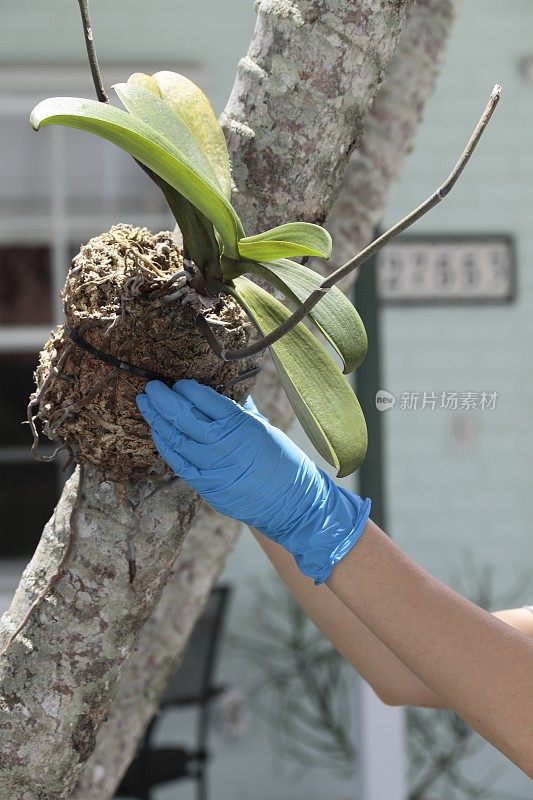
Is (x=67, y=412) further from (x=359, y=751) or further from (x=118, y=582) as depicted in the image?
(x=359, y=751)

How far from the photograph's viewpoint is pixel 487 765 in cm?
416

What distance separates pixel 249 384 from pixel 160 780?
253 cm

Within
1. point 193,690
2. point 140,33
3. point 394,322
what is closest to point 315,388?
point 193,690

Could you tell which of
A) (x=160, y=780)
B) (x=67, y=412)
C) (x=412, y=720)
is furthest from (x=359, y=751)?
(x=67, y=412)

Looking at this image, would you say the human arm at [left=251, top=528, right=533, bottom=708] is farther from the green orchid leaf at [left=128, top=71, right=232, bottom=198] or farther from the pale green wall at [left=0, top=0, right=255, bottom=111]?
the pale green wall at [left=0, top=0, right=255, bottom=111]

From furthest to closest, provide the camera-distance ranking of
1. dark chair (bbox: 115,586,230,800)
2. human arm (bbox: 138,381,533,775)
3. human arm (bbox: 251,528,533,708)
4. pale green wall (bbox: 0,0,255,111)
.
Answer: pale green wall (bbox: 0,0,255,111) → dark chair (bbox: 115,586,230,800) → human arm (bbox: 251,528,533,708) → human arm (bbox: 138,381,533,775)

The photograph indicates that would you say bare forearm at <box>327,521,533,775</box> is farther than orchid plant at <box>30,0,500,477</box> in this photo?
Yes

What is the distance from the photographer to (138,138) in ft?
2.60

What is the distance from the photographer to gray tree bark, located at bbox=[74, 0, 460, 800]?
1.52 metres

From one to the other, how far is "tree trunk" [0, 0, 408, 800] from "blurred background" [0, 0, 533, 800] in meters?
2.92

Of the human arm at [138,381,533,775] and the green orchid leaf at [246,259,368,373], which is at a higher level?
the green orchid leaf at [246,259,368,373]

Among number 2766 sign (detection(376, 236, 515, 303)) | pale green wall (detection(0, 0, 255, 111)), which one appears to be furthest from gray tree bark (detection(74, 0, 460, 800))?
pale green wall (detection(0, 0, 255, 111))

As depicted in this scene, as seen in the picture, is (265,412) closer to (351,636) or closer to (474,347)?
(351,636)

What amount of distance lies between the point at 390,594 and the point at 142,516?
29cm
